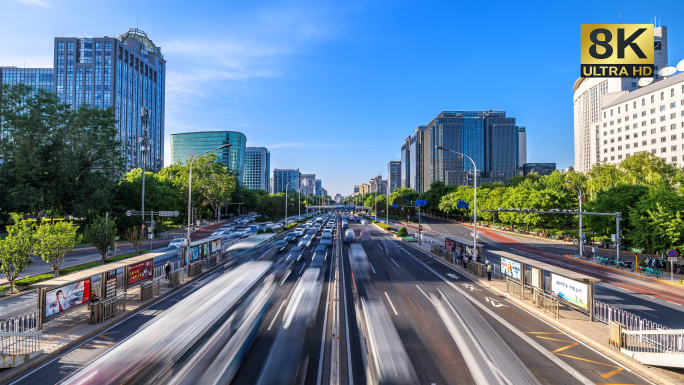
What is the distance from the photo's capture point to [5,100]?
3450 centimetres

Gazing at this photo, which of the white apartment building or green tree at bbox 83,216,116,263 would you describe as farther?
the white apartment building

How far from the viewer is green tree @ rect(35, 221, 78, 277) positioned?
19.5m

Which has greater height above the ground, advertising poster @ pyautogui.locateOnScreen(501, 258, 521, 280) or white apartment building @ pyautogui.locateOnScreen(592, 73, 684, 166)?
white apartment building @ pyautogui.locateOnScreen(592, 73, 684, 166)

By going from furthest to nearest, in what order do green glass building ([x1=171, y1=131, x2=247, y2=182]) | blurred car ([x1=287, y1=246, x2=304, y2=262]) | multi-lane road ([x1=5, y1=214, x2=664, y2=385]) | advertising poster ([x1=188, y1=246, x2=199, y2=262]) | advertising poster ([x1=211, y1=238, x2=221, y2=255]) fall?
green glass building ([x1=171, y1=131, x2=247, y2=182])
blurred car ([x1=287, y1=246, x2=304, y2=262])
advertising poster ([x1=211, y1=238, x2=221, y2=255])
advertising poster ([x1=188, y1=246, x2=199, y2=262])
multi-lane road ([x1=5, y1=214, x2=664, y2=385])

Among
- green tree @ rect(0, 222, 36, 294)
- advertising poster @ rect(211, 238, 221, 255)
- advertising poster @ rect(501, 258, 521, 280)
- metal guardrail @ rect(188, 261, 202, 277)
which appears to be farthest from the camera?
advertising poster @ rect(211, 238, 221, 255)

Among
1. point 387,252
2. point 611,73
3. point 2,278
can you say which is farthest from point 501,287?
point 2,278

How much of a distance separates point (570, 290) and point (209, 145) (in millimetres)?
167567

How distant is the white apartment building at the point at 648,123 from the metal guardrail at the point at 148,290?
105 m

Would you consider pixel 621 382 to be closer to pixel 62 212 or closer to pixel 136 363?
pixel 136 363

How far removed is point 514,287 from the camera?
19.7m

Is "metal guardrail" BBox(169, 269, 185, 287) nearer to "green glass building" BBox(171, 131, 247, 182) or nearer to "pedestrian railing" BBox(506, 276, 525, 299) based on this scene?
"pedestrian railing" BBox(506, 276, 525, 299)

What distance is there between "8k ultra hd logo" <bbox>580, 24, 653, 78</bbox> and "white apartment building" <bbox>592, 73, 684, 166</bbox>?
85.5 m

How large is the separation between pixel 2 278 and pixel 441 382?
1242 inches

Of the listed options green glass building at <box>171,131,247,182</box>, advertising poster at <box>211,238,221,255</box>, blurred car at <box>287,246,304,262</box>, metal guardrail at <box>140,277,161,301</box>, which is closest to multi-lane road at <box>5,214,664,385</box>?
metal guardrail at <box>140,277,161,301</box>
